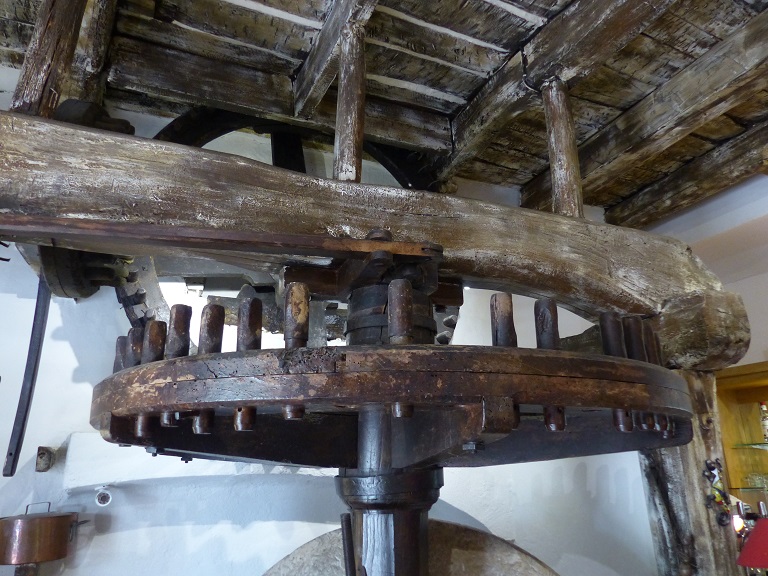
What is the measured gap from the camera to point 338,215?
142cm

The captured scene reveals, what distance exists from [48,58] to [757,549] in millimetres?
2989

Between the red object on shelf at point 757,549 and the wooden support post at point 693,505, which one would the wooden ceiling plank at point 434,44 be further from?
the red object on shelf at point 757,549

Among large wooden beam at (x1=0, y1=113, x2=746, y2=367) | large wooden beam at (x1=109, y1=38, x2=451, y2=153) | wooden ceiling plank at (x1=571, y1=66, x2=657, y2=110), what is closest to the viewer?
large wooden beam at (x1=0, y1=113, x2=746, y2=367)

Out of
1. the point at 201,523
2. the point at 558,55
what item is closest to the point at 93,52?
the point at 558,55

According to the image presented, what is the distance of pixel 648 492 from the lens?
1.83 meters

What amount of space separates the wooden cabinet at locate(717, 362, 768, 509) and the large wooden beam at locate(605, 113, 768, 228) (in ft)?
4.35

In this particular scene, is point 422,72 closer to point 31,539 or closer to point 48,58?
point 48,58

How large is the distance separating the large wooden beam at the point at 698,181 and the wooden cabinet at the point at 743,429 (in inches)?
52.3

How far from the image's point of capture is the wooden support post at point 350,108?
5.12 ft

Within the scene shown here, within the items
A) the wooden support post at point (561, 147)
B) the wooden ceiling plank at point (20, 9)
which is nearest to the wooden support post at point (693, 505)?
the wooden support post at point (561, 147)

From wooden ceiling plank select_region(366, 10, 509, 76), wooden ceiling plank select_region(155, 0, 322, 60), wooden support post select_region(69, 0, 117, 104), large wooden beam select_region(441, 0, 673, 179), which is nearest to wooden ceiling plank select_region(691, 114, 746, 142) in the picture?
large wooden beam select_region(441, 0, 673, 179)

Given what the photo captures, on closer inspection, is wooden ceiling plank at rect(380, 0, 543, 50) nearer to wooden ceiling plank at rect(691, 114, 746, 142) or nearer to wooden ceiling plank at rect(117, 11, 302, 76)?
wooden ceiling plank at rect(117, 11, 302, 76)

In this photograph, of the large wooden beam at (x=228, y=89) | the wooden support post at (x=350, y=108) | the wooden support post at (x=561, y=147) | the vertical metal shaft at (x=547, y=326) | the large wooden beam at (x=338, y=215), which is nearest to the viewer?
the vertical metal shaft at (x=547, y=326)

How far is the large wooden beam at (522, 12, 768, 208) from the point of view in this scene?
186 cm
